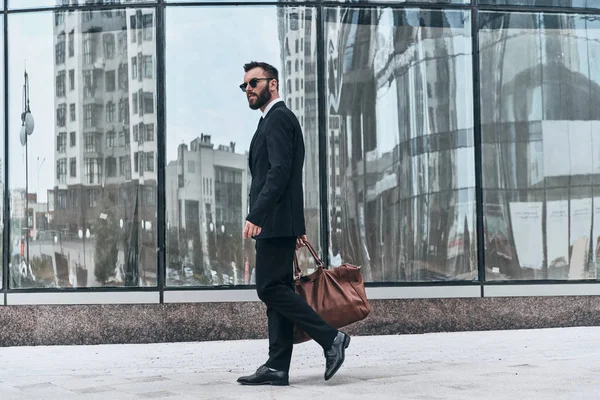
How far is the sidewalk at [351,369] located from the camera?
621cm

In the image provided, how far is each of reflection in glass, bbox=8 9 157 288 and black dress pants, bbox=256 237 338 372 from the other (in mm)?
4191

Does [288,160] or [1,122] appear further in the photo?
[1,122]

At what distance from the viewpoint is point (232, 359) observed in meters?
8.61

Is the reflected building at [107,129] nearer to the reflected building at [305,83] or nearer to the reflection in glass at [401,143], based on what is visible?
the reflected building at [305,83]

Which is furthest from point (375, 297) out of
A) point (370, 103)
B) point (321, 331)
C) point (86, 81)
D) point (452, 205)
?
point (321, 331)

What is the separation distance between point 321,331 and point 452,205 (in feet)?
15.8

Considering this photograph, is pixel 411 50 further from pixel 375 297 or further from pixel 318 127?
pixel 375 297

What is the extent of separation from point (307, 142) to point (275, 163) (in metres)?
4.45

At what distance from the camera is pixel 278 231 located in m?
6.41

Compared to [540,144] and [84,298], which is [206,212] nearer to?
[84,298]

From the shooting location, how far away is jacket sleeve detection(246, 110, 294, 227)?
630 cm

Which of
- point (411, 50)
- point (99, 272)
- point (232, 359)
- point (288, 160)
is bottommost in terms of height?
point (232, 359)

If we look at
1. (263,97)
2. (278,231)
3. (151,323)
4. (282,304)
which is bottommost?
(151,323)

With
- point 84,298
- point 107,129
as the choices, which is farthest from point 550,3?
point 84,298
